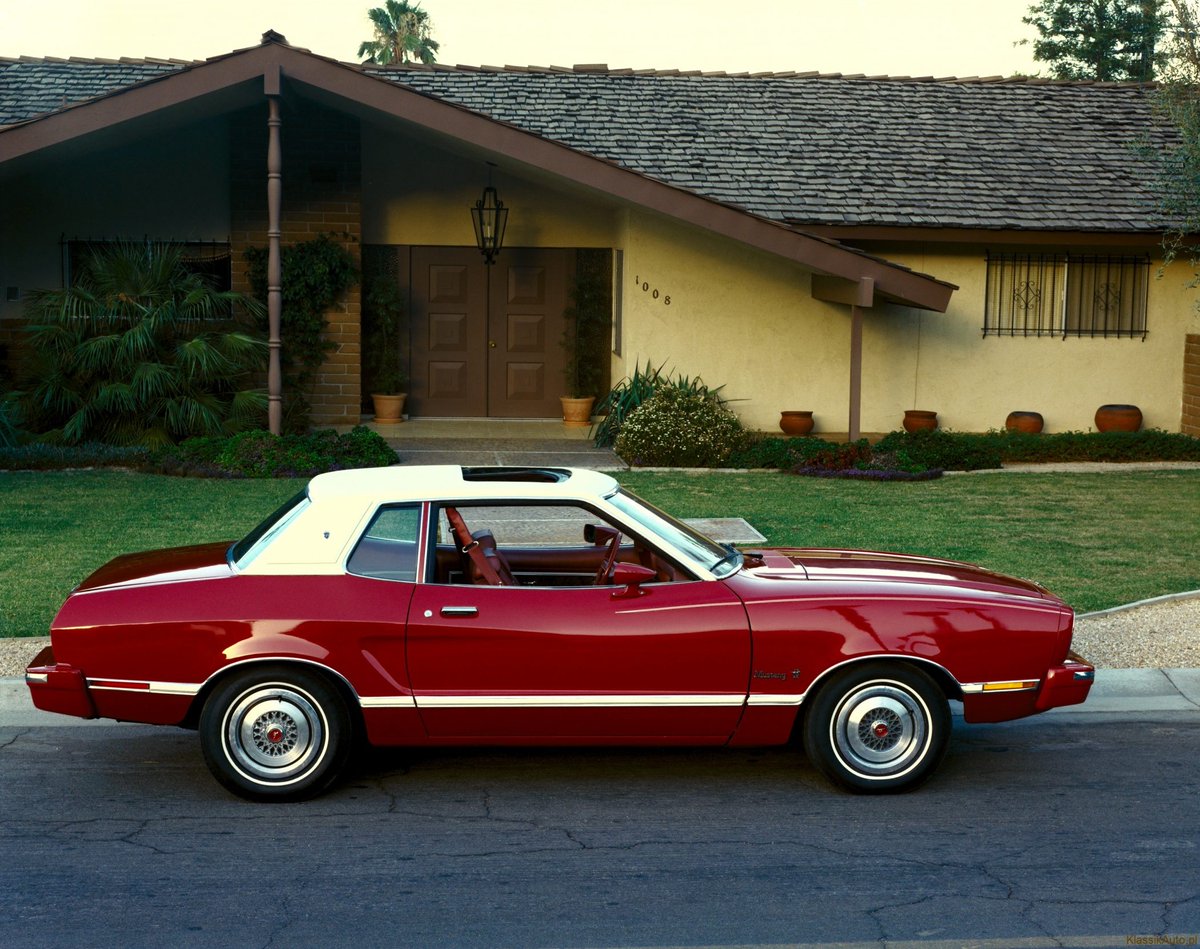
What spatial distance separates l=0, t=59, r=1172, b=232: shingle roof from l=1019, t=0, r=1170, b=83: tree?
57.9 feet

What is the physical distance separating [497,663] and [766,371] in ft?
43.8

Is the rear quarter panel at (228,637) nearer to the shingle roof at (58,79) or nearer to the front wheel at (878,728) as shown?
the front wheel at (878,728)

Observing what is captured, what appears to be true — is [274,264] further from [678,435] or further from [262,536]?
[262,536]

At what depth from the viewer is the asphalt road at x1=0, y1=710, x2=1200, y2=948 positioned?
5223 millimetres

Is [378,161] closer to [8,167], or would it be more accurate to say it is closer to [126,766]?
[8,167]

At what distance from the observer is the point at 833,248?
16.7 m

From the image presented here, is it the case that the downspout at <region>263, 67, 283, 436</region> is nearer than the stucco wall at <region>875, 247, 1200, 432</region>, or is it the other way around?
the downspout at <region>263, 67, 283, 436</region>

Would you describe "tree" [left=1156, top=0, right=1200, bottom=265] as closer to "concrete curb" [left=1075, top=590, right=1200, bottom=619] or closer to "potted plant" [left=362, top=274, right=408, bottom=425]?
"concrete curb" [left=1075, top=590, right=1200, bottom=619]

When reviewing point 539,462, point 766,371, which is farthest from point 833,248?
point 539,462

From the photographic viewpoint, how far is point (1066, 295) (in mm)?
19516

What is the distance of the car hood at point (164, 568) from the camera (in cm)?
673

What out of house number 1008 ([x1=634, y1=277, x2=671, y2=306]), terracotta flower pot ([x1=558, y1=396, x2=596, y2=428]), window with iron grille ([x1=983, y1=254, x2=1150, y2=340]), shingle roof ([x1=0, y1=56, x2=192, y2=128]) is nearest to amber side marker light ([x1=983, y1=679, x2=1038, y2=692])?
house number 1008 ([x1=634, y1=277, x2=671, y2=306])

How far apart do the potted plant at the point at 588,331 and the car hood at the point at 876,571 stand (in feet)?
44.6

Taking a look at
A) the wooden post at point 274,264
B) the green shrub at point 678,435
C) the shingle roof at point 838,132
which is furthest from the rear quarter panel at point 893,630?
the shingle roof at point 838,132
